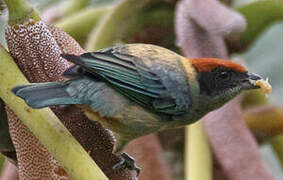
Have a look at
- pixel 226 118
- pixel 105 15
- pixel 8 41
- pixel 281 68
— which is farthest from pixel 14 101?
pixel 281 68

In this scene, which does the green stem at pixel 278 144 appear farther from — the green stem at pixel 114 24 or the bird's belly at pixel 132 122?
the bird's belly at pixel 132 122

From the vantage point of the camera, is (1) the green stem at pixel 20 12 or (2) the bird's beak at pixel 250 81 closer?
(1) the green stem at pixel 20 12

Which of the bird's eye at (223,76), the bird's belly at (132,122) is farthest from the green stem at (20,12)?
the bird's eye at (223,76)

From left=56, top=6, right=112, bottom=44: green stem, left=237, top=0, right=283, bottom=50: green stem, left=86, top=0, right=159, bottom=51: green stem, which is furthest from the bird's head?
left=56, top=6, right=112, bottom=44: green stem

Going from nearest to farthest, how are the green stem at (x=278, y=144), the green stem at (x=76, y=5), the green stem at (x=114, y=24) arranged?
1. the green stem at (x=114, y=24)
2. the green stem at (x=278, y=144)
3. the green stem at (x=76, y=5)

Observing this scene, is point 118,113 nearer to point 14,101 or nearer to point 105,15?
point 14,101

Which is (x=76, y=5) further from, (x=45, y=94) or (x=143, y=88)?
(x=45, y=94)
